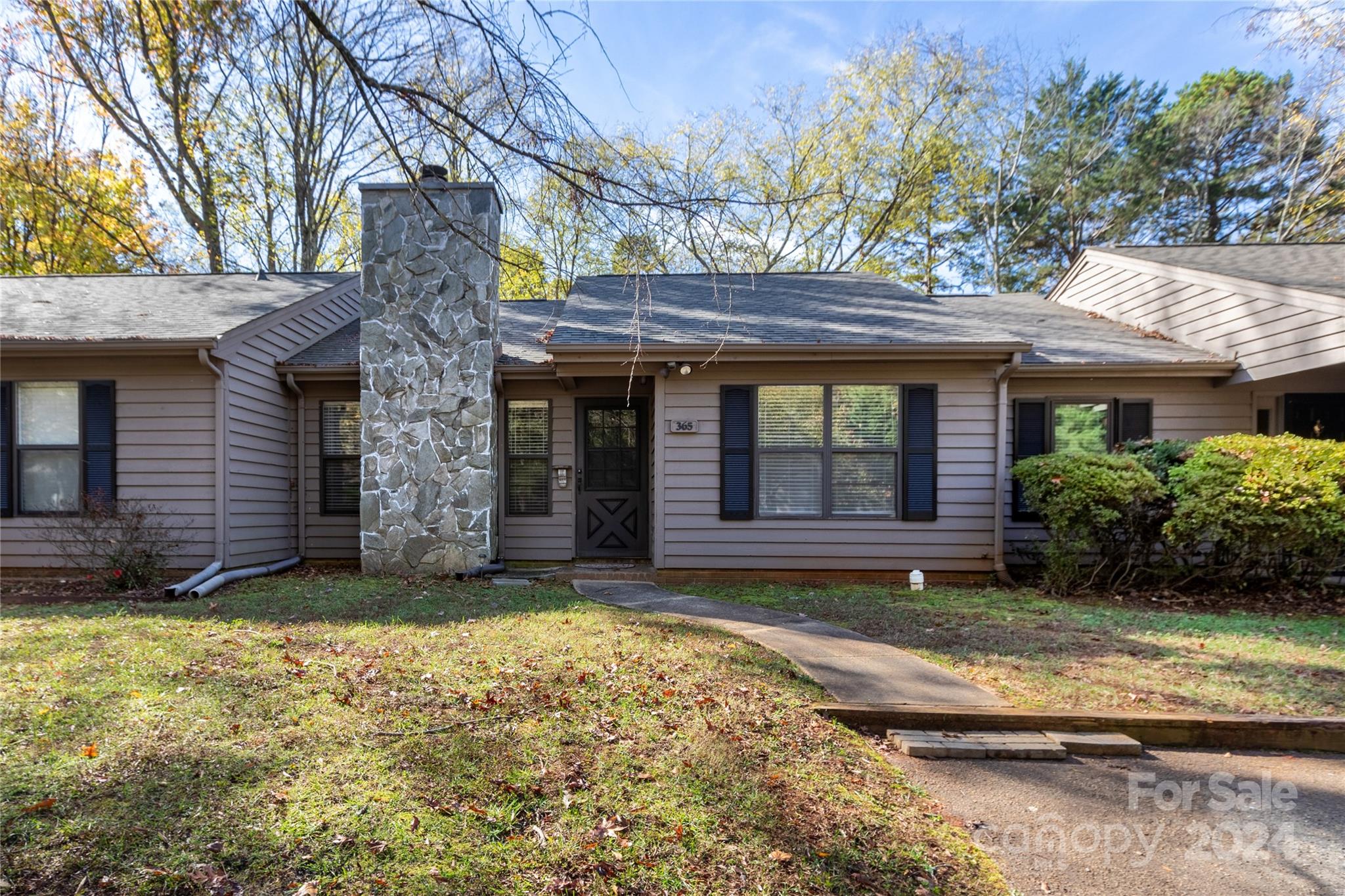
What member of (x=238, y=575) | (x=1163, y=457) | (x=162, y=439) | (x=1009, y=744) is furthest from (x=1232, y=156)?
(x=162, y=439)

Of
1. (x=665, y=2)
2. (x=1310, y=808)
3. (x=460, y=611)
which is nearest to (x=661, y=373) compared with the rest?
(x=460, y=611)

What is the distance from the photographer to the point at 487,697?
3.37 meters

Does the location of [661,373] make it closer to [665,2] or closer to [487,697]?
[665,2]

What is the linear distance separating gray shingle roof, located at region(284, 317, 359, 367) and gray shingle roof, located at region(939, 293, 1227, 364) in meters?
8.48

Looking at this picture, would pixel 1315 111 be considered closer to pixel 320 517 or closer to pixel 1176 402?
pixel 1176 402

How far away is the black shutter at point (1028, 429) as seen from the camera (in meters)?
8.05

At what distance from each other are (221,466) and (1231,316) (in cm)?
1200

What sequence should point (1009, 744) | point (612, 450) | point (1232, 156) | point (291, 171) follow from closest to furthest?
point (1009, 744) → point (612, 450) → point (291, 171) → point (1232, 156)

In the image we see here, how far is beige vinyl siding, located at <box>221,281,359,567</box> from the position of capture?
7465 mm

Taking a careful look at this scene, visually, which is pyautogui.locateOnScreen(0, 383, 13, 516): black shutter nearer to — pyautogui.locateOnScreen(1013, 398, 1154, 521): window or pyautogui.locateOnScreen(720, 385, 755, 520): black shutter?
pyautogui.locateOnScreen(720, 385, 755, 520): black shutter

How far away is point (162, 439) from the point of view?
7406 millimetres

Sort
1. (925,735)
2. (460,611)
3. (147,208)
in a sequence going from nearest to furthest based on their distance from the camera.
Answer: (925,735)
(460,611)
(147,208)

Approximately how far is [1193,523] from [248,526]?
33.5 ft

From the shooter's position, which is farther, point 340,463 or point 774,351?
point 340,463
